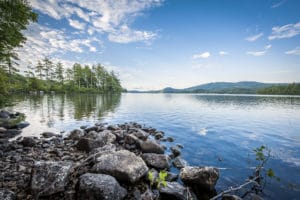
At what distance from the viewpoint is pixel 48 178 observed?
4102mm

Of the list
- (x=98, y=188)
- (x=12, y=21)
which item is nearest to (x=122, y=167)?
(x=98, y=188)

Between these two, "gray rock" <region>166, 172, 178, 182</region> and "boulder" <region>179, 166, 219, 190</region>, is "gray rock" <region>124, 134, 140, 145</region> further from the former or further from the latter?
"boulder" <region>179, 166, 219, 190</region>

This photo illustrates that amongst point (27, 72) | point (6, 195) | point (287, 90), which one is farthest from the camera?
point (287, 90)

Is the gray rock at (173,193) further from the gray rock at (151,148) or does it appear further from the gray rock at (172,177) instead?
the gray rock at (151,148)

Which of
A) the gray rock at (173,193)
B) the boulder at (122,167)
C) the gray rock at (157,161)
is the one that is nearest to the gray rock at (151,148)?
the gray rock at (157,161)

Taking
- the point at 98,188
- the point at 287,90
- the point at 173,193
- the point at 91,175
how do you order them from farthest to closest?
the point at 287,90
the point at 173,193
the point at 91,175
the point at 98,188

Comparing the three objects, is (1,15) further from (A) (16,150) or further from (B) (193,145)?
(B) (193,145)

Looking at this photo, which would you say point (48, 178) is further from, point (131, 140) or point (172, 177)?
point (131, 140)

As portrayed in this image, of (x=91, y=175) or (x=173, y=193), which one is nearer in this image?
(x=91, y=175)

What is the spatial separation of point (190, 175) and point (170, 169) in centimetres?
137

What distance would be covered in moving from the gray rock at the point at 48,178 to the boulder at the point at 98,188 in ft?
2.03

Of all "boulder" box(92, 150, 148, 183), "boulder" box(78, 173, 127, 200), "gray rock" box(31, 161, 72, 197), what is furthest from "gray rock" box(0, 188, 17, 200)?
"boulder" box(92, 150, 148, 183)

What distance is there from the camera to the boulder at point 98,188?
12.6 ft

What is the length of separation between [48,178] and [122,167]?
218cm
